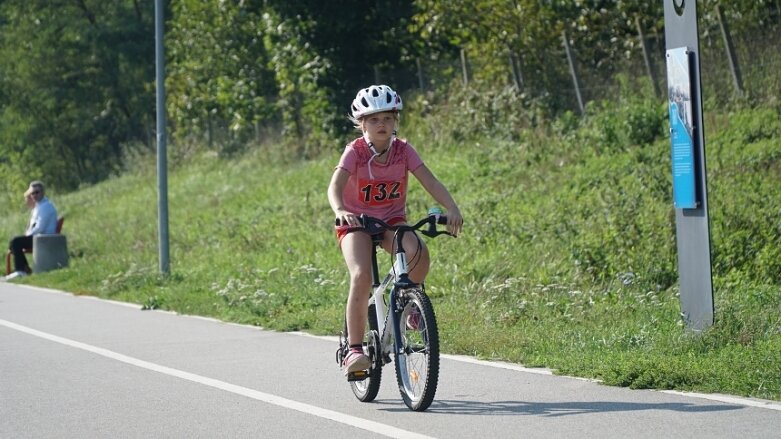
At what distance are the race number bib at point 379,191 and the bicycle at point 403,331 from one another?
22 cm

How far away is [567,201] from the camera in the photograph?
16656 mm

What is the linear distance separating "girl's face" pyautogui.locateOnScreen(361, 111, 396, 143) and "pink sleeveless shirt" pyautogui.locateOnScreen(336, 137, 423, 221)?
3.6 inches

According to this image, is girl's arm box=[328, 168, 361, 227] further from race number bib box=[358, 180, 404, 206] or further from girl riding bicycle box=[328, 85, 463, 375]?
race number bib box=[358, 180, 404, 206]

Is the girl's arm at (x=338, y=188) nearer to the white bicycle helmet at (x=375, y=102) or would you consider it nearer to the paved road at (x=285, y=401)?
the white bicycle helmet at (x=375, y=102)

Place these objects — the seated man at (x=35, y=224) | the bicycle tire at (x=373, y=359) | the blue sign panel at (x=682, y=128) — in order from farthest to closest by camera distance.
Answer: the seated man at (x=35, y=224), the blue sign panel at (x=682, y=128), the bicycle tire at (x=373, y=359)

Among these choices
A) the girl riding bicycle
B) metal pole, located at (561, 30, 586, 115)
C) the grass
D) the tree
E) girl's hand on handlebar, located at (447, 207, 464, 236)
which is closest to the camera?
girl's hand on handlebar, located at (447, 207, 464, 236)

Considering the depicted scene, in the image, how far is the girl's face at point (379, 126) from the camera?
26.0 feet

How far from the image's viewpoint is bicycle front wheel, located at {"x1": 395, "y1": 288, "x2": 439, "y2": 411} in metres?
7.33

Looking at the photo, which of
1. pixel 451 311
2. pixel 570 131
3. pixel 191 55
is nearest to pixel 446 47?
pixel 570 131

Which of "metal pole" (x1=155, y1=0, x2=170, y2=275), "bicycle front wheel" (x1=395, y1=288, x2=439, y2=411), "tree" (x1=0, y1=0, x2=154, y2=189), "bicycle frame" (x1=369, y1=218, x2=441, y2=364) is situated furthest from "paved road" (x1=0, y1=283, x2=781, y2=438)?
"tree" (x1=0, y1=0, x2=154, y2=189)

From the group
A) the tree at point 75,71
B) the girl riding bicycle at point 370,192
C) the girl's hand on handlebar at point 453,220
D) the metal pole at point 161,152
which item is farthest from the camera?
the tree at point 75,71

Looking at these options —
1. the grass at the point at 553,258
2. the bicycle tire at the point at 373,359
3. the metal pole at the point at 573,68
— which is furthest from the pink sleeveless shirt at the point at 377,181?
the metal pole at the point at 573,68

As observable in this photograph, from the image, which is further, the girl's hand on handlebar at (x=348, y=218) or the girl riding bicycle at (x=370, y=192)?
the girl riding bicycle at (x=370, y=192)

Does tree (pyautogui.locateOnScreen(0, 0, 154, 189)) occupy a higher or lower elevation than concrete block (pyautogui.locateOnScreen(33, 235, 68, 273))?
higher
